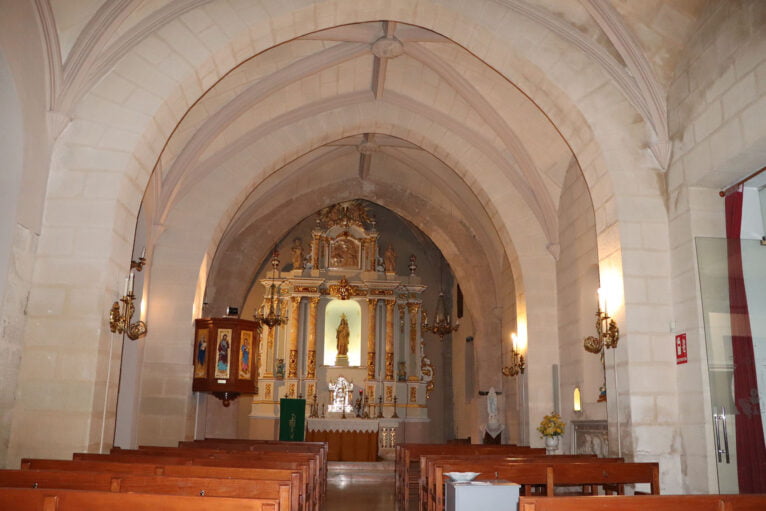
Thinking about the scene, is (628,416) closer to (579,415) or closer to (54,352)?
(579,415)

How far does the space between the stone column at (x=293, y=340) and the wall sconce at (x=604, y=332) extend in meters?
11.6

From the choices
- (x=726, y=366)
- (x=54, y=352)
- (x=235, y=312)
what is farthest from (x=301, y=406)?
(x=726, y=366)

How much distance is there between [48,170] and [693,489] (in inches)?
303

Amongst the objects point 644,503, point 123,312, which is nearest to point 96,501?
point 644,503

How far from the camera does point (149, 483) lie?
4488 millimetres

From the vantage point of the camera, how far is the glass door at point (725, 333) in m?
6.27

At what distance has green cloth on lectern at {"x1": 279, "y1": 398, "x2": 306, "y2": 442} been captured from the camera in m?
17.2

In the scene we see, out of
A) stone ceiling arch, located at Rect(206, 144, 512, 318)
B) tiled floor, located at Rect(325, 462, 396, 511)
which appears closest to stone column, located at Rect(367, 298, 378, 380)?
stone ceiling arch, located at Rect(206, 144, 512, 318)

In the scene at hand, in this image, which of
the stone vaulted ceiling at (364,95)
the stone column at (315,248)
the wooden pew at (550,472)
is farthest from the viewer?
the stone column at (315,248)

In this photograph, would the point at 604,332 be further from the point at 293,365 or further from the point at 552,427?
the point at 293,365

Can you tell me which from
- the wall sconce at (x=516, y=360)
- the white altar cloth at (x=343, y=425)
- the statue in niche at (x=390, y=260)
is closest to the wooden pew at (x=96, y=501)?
the wall sconce at (x=516, y=360)

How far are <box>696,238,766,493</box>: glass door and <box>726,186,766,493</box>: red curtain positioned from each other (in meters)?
0.03

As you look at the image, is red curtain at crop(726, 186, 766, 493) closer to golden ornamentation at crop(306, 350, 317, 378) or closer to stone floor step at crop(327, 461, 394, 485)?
stone floor step at crop(327, 461, 394, 485)

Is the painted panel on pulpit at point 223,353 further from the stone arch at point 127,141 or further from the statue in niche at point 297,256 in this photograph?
the statue in niche at point 297,256
